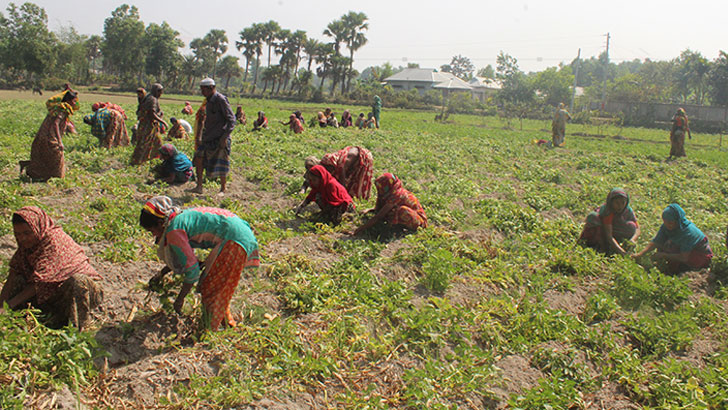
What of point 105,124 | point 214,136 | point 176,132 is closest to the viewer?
point 214,136

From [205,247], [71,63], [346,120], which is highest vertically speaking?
[71,63]

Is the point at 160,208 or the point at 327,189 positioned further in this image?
the point at 327,189

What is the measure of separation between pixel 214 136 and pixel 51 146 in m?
2.23

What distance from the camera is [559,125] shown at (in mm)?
17812

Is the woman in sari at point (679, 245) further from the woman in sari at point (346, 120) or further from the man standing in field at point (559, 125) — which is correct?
the woman in sari at point (346, 120)

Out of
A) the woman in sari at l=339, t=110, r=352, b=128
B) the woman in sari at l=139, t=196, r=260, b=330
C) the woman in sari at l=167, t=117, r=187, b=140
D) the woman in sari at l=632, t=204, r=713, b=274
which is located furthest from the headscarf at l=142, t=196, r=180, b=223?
the woman in sari at l=339, t=110, r=352, b=128

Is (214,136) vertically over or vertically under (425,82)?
under

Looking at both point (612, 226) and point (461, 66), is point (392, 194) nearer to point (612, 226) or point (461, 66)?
point (612, 226)

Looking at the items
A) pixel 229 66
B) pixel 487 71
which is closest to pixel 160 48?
pixel 229 66

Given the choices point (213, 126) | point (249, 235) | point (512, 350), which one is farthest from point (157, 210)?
point (213, 126)

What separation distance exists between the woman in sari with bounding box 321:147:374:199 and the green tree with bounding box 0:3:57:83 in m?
47.0

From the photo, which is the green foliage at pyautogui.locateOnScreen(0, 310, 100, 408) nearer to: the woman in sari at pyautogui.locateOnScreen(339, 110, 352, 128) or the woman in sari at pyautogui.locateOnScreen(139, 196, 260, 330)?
the woman in sari at pyautogui.locateOnScreen(139, 196, 260, 330)

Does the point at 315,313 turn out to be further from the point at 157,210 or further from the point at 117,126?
the point at 117,126

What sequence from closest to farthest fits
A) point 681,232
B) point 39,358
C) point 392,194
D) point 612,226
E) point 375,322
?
point 39,358 → point 375,322 → point 681,232 → point 392,194 → point 612,226
